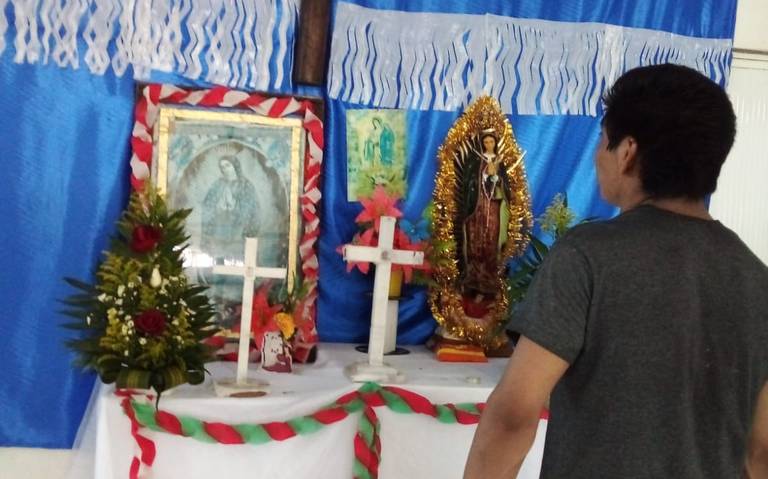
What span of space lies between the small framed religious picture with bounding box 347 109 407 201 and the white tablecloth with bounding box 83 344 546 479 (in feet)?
1.84

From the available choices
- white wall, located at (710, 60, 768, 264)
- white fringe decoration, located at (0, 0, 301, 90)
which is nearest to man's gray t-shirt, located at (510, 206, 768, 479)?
white fringe decoration, located at (0, 0, 301, 90)

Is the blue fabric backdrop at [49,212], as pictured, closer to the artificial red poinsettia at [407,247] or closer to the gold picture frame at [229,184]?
the gold picture frame at [229,184]

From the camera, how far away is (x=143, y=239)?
1635 mm

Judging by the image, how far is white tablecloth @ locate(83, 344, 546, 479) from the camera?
157 centimetres

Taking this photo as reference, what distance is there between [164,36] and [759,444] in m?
1.62

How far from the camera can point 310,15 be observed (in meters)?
2.02

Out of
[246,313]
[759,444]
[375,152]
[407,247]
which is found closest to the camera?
[759,444]

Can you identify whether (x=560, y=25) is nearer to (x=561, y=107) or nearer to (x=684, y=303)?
(x=561, y=107)

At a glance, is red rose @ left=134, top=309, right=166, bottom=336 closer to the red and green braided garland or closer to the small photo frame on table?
the red and green braided garland

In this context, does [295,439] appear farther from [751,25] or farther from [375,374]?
[751,25]

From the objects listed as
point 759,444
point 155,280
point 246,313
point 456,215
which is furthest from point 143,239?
point 759,444

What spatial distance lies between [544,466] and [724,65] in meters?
1.71

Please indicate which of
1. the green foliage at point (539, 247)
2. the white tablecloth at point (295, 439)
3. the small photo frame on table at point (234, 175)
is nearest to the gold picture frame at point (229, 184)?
the small photo frame on table at point (234, 175)

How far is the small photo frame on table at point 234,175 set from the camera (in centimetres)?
198
